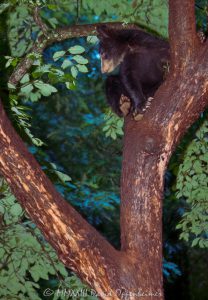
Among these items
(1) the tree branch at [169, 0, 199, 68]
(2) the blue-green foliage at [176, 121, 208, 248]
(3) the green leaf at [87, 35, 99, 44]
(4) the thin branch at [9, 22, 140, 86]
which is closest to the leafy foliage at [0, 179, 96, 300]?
(4) the thin branch at [9, 22, 140, 86]

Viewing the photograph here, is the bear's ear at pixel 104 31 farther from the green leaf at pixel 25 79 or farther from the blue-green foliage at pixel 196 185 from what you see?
the blue-green foliage at pixel 196 185

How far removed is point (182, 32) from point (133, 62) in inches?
41.6

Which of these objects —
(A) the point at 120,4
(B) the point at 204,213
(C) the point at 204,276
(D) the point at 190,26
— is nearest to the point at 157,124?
(D) the point at 190,26

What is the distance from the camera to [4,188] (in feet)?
13.2

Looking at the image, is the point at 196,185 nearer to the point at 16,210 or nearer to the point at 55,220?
the point at 16,210

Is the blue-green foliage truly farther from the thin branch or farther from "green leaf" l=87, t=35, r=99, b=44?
the thin branch

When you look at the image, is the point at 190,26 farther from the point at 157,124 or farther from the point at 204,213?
the point at 204,213

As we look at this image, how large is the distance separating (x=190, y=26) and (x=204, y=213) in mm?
2478

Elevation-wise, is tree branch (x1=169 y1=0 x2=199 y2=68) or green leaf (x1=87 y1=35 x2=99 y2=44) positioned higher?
green leaf (x1=87 y1=35 x2=99 y2=44)

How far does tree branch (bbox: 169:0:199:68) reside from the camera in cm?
272

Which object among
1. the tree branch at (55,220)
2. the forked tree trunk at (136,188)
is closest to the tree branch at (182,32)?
the forked tree trunk at (136,188)

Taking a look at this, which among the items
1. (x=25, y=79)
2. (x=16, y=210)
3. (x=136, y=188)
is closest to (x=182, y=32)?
(x=136, y=188)

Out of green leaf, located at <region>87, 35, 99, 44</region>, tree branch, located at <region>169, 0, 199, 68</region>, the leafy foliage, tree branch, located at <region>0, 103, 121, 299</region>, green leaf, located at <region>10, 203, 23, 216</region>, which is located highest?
green leaf, located at <region>87, 35, 99, 44</region>

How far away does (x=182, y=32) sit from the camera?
274cm
